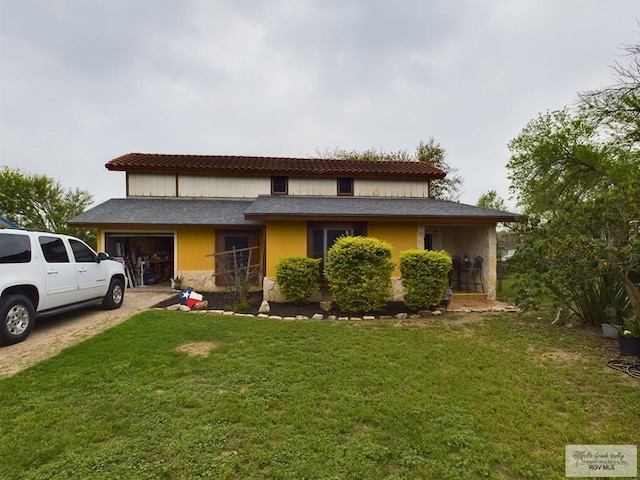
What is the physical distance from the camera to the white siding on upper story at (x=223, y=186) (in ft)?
40.6

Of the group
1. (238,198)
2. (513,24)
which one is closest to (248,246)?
(238,198)

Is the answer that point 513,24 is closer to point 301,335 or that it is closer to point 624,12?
point 624,12

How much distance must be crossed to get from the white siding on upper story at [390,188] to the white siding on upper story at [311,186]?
3.65 ft

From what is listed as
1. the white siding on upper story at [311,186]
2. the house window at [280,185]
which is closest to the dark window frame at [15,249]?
the house window at [280,185]

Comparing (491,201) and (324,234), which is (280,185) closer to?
(324,234)

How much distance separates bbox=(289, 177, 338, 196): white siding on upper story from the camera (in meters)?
12.7

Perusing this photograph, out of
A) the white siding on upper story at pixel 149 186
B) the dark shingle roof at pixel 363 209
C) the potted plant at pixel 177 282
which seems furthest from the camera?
the white siding on upper story at pixel 149 186

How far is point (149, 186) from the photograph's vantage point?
12250mm

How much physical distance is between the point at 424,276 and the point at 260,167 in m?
8.38

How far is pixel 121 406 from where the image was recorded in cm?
311

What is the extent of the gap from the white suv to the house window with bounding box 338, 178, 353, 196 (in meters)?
8.94

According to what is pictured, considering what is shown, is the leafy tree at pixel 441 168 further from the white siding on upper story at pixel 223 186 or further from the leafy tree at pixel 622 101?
the white siding on upper story at pixel 223 186

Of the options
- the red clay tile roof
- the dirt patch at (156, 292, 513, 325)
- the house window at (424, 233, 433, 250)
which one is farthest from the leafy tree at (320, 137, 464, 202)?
the dirt patch at (156, 292, 513, 325)

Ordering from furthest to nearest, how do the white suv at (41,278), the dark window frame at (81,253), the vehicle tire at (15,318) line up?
1. the dark window frame at (81,253)
2. the white suv at (41,278)
3. the vehicle tire at (15,318)
